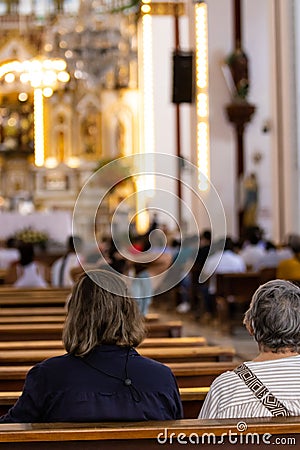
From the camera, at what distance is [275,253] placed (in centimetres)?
1196

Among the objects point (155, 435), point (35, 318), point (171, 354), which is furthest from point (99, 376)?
point (35, 318)

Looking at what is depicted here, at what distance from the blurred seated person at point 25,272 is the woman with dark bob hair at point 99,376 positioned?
6.88m

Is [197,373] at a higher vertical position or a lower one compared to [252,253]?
higher

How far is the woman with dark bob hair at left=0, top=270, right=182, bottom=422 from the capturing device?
10.4 feet

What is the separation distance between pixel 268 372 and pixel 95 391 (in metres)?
0.53

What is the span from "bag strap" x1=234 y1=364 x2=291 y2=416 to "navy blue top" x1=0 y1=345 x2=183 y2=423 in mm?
272

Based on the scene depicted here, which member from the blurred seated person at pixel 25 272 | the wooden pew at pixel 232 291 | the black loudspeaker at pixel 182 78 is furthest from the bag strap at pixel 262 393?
the black loudspeaker at pixel 182 78

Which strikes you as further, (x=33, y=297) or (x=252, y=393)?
(x=33, y=297)

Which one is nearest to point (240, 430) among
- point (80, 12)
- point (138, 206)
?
point (138, 206)

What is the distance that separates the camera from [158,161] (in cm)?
2228

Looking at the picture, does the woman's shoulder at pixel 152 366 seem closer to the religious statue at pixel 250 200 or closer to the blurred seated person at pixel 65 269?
the blurred seated person at pixel 65 269

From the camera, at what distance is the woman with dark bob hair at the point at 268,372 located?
3049 millimetres

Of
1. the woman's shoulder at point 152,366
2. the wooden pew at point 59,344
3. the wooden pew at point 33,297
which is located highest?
the woman's shoulder at point 152,366

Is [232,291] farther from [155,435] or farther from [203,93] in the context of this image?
[155,435]
